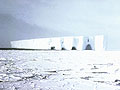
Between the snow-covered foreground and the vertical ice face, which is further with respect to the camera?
the vertical ice face

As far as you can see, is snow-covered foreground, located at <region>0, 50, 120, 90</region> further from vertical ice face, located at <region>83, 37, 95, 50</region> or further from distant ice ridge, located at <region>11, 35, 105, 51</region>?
vertical ice face, located at <region>83, 37, 95, 50</region>

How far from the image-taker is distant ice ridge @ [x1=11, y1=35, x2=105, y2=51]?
4.04 m

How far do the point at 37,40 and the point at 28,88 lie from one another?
13.3 ft

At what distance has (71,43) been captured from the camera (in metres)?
4.01

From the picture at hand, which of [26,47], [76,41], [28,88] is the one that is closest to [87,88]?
[28,88]

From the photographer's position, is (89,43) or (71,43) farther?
(89,43)


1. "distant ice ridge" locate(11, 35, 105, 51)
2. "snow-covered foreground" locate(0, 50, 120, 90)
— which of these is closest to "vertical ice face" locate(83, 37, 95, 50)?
"distant ice ridge" locate(11, 35, 105, 51)

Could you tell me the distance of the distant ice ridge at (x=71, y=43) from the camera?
4.04m

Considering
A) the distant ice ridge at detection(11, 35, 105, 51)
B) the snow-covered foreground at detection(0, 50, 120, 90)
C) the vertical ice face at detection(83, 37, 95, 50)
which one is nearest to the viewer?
the snow-covered foreground at detection(0, 50, 120, 90)

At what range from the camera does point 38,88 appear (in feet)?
1.56

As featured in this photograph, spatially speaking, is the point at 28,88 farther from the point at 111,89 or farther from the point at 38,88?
the point at 111,89

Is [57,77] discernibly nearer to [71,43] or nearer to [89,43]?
[71,43]

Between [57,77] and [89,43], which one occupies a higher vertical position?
[89,43]

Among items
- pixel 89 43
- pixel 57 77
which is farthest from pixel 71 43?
pixel 57 77
